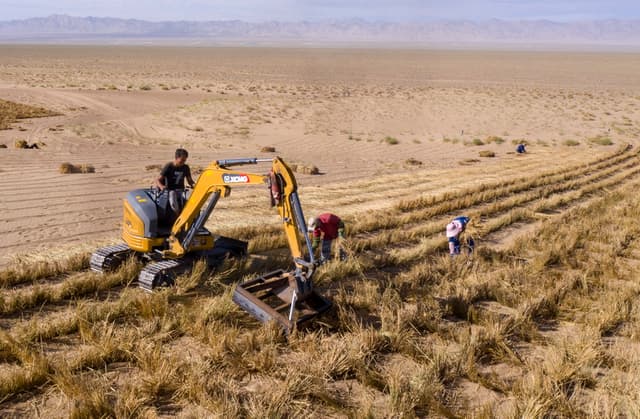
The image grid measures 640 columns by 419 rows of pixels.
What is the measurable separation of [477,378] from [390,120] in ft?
106

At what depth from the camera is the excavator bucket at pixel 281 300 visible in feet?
22.5

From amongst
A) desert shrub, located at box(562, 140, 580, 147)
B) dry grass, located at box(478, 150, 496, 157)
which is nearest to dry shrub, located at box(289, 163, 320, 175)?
dry grass, located at box(478, 150, 496, 157)

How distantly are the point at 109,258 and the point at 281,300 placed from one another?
303 centimetres

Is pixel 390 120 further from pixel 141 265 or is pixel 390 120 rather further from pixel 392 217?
pixel 141 265

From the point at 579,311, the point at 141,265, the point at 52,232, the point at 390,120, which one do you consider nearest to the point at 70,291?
the point at 141,265

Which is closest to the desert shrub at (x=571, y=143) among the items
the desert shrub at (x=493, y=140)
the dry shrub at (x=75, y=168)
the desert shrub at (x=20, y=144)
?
the desert shrub at (x=493, y=140)

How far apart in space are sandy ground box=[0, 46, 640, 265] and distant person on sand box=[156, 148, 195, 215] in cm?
311

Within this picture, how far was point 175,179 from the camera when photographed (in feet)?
29.1

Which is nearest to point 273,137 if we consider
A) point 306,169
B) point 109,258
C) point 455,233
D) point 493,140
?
point 306,169

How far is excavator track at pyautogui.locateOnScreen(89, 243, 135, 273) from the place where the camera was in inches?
342

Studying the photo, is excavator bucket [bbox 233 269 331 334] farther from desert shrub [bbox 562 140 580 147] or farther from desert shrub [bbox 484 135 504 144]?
desert shrub [bbox 562 140 580 147]

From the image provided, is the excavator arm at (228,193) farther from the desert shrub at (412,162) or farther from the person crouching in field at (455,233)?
the desert shrub at (412,162)

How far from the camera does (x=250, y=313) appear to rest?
7.13m

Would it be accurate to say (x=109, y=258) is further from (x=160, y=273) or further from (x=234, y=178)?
(x=234, y=178)
